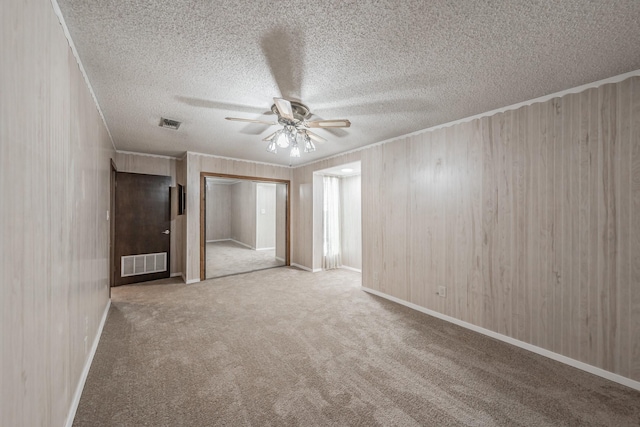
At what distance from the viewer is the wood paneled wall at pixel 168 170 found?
4.75 m

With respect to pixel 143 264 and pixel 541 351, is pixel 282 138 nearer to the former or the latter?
pixel 541 351

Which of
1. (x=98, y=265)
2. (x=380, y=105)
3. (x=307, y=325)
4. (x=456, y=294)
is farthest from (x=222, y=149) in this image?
(x=456, y=294)

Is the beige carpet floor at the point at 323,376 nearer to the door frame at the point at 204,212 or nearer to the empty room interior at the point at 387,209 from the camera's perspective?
the empty room interior at the point at 387,209

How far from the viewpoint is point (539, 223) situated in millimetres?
2475

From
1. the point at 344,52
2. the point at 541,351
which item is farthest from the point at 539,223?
the point at 344,52

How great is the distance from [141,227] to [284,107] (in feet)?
13.4

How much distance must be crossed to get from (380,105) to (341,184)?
3484 mm

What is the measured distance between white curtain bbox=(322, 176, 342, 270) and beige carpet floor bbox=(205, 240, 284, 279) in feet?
4.22

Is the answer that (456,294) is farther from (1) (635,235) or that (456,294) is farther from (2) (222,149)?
(2) (222,149)

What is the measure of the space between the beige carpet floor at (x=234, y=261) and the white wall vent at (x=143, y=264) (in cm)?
86

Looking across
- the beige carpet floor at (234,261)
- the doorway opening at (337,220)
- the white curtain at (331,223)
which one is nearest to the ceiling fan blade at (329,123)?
the doorway opening at (337,220)

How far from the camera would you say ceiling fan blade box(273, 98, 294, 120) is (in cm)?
206

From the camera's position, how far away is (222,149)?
4.50m

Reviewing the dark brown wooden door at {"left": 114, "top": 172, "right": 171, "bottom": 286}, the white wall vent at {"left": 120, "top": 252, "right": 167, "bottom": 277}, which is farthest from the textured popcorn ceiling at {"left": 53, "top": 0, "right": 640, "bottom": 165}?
the white wall vent at {"left": 120, "top": 252, "right": 167, "bottom": 277}
